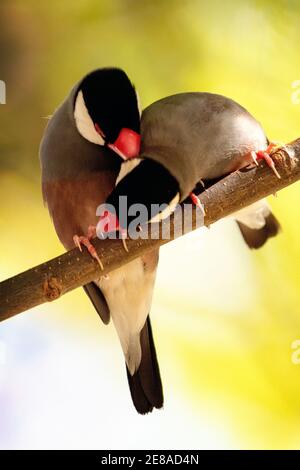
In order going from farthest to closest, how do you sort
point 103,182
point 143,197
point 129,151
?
point 103,182, point 129,151, point 143,197

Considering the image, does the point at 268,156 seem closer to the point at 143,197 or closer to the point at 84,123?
the point at 143,197

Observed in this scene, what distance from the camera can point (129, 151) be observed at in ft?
3.71

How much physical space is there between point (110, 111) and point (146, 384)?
61 centimetres

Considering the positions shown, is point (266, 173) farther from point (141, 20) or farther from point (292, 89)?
point (141, 20)

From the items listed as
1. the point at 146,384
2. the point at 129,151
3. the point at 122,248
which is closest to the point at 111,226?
the point at 122,248

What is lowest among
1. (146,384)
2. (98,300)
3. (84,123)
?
(146,384)

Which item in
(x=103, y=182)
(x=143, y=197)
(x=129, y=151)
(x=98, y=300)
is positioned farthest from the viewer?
(x=98, y=300)

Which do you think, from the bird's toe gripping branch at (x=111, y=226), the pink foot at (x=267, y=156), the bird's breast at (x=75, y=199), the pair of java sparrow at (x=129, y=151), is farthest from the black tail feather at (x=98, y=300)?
the pink foot at (x=267, y=156)

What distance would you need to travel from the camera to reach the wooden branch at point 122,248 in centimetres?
102

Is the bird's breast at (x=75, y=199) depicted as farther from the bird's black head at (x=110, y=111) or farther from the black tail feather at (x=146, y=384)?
the black tail feather at (x=146, y=384)

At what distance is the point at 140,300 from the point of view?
4.57 feet

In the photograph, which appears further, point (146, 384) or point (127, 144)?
point (146, 384)
